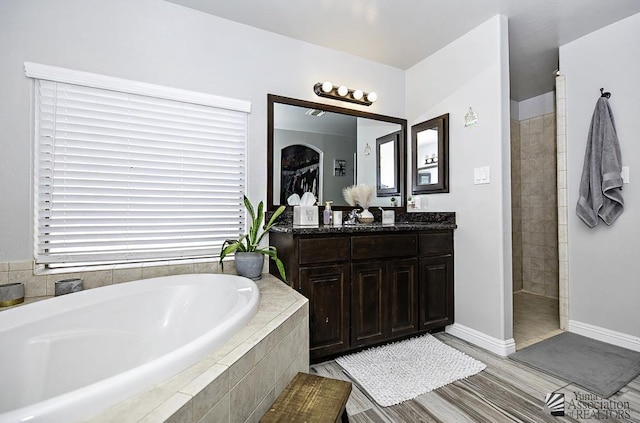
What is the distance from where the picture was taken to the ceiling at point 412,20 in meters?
2.09

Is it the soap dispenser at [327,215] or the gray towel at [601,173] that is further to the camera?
the soap dispenser at [327,215]

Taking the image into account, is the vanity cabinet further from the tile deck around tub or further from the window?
the window

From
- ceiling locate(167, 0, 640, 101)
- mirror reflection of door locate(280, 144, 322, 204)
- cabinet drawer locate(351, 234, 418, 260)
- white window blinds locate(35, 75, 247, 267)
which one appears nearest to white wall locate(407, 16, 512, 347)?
ceiling locate(167, 0, 640, 101)

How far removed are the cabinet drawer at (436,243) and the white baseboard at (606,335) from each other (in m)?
1.21

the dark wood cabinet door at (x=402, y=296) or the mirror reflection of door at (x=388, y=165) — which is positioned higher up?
the mirror reflection of door at (x=388, y=165)

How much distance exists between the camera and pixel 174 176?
211cm

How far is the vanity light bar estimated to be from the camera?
8.39ft

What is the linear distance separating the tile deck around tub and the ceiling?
6.64ft

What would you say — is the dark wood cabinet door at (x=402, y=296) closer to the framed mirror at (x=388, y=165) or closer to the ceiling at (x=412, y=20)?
the framed mirror at (x=388, y=165)

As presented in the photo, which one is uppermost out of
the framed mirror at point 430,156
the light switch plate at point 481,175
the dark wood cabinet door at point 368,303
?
the framed mirror at point 430,156

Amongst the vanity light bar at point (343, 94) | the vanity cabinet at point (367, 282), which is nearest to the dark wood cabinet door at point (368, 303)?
the vanity cabinet at point (367, 282)

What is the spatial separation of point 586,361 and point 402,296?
1.25 meters

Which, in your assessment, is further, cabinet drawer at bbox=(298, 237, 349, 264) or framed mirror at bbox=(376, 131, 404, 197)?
framed mirror at bbox=(376, 131, 404, 197)

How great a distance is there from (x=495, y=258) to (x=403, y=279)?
0.69m
